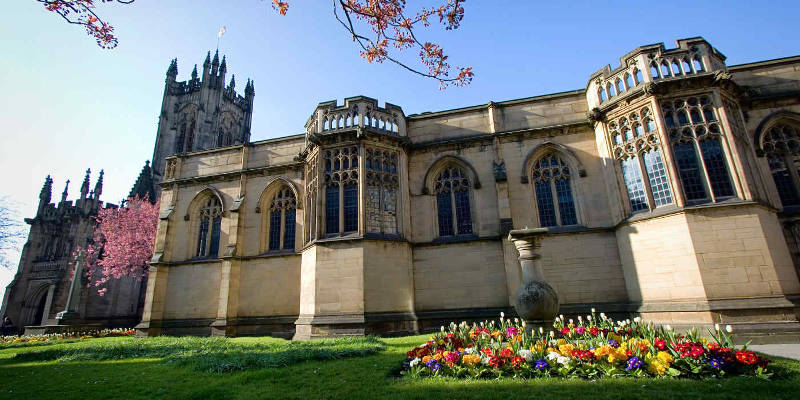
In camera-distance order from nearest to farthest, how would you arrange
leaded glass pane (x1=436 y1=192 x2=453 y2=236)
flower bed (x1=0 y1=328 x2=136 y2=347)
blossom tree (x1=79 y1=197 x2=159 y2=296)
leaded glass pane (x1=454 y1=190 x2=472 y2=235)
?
leaded glass pane (x1=454 y1=190 x2=472 y2=235)
leaded glass pane (x1=436 y1=192 x2=453 y2=236)
flower bed (x1=0 y1=328 x2=136 y2=347)
blossom tree (x1=79 y1=197 x2=159 y2=296)

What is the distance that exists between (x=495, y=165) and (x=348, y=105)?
7333 millimetres

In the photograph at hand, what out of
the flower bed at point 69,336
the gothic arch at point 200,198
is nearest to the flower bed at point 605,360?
the gothic arch at point 200,198

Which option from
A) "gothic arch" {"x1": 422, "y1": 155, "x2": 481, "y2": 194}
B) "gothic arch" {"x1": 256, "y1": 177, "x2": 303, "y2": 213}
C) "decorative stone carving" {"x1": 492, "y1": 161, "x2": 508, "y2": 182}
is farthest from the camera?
"gothic arch" {"x1": 256, "y1": 177, "x2": 303, "y2": 213}

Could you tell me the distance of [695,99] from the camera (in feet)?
45.4

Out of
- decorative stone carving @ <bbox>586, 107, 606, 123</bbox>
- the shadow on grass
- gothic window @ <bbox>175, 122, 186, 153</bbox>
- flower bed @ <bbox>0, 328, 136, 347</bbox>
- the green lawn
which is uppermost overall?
gothic window @ <bbox>175, 122, 186, 153</bbox>

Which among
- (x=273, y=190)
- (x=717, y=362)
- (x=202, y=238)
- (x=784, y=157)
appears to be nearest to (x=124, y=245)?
(x=202, y=238)

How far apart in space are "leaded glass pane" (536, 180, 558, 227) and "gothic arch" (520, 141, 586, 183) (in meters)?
0.83

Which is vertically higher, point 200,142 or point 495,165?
point 200,142

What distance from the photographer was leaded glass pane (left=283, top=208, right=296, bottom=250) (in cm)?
1928

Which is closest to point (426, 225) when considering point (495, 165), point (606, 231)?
point (495, 165)

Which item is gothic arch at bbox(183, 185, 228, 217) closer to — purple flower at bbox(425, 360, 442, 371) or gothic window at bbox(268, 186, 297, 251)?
gothic window at bbox(268, 186, 297, 251)

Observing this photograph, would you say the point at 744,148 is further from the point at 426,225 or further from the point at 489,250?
the point at 426,225

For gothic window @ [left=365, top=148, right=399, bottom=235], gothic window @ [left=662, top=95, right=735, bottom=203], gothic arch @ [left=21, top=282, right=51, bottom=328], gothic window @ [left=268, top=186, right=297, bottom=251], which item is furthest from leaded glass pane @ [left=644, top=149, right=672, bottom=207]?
gothic arch @ [left=21, top=282, right=51, bottom=328]

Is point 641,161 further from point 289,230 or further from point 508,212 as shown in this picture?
point 289,230
